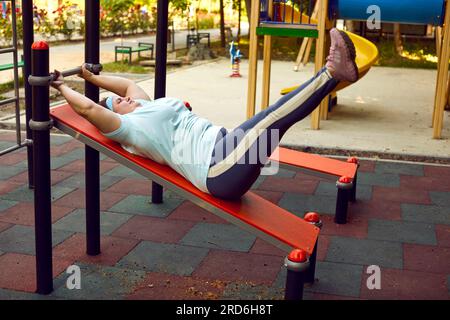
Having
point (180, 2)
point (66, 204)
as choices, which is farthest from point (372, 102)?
point (180, 2)

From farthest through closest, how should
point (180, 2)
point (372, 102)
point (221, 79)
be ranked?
point (180, 2) < point (221, 79) < point (372, 102)

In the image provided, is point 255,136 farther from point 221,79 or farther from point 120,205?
point 221,79

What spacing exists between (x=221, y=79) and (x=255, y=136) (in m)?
8.16

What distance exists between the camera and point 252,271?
3.21 m

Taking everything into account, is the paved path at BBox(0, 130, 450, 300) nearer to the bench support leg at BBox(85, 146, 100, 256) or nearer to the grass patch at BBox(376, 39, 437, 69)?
the bench support leg at BBox(85, 146, 100, 256)

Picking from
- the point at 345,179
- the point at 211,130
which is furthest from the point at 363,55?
the point at 211,130

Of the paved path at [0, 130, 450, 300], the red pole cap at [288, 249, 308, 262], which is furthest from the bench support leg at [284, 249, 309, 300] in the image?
the paved path at [0, 130, 450, 300]

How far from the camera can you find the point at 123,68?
472 inches

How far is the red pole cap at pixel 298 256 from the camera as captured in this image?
8.32 ft

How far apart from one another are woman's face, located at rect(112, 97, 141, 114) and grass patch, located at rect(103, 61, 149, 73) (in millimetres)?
8524

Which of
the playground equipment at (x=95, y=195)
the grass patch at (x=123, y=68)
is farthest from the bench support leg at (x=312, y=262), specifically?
the grass patch at (x=123, y=68)

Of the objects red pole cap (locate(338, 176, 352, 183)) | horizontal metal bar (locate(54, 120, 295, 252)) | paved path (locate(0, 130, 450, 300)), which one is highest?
horizontal metal bar (locate(54, 120, 295, 252))

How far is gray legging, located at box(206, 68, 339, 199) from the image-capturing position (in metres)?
2.71

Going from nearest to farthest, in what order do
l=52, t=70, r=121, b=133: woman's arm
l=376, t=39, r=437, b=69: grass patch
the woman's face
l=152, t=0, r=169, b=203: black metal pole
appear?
l=52, t=70, r=121, b=133: woman's arm → the woman's face → l=152, t=0, r=169, b=203: black metal pole → l=376, t=39, r=437, b=69: grass patch
